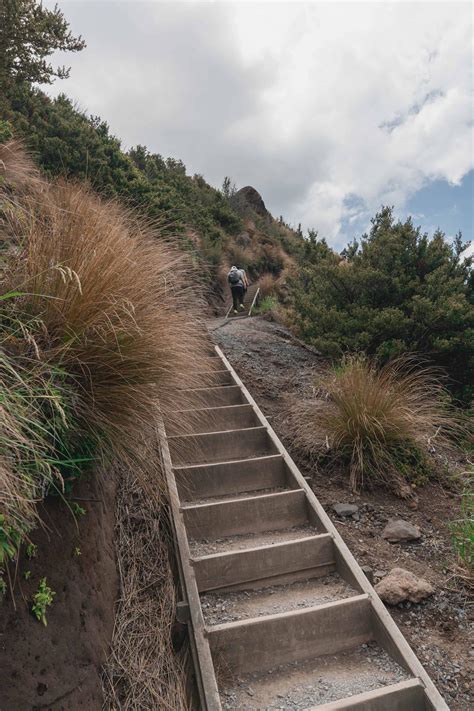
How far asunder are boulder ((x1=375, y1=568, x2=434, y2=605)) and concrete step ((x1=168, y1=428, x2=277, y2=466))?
1.70 metres

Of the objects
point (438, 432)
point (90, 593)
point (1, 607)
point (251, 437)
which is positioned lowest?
point (90, 593)

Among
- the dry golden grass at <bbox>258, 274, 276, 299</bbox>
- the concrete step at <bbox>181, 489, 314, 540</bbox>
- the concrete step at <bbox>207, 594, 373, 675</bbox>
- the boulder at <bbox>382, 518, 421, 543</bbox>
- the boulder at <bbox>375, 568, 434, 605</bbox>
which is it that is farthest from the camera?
the dry golden grass at <bbox>258, 274, 276, 299</bbox>

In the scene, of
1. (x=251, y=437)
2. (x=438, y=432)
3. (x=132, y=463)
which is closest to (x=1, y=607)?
(x=132, y=463)

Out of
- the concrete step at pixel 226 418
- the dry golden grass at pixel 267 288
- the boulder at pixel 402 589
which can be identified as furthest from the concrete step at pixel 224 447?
the dry golden grass at pixel 267 288

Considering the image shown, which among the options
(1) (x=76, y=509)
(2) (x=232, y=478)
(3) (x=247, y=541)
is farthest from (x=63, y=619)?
(2) (x=232, y=478)

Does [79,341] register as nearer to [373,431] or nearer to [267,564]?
[267,564]

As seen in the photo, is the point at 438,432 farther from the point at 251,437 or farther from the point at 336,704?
the point at 336,704

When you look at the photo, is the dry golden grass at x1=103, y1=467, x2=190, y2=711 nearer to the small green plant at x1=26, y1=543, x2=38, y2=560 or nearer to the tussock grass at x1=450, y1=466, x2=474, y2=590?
the small green plant at x1=26, y1=543, x2=38, y2=560

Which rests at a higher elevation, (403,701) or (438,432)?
(438,432)

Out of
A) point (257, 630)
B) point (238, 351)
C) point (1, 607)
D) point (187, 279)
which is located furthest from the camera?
point (238, 351)

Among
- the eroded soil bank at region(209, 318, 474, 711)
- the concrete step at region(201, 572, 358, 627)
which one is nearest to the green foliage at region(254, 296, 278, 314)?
the eroded soil bank at region(209, 318, 474, 711)

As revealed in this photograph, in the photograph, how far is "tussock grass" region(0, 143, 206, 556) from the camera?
2.01m

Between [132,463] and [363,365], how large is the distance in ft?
12.3

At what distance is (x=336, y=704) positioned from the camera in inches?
89.9
